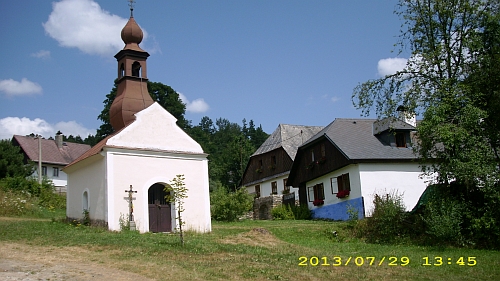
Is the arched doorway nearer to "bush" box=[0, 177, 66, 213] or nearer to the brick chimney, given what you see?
"bush" box=[0, 177, 66, 213]

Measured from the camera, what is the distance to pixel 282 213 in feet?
112

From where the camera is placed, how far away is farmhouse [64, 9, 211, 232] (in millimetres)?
21156

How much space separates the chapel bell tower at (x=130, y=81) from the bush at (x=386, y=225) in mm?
11044

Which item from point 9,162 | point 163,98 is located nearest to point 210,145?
point 163,98

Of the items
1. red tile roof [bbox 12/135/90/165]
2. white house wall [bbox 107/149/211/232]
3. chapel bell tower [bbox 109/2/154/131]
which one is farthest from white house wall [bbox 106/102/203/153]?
red tile roof [bbox 12/135/90/165]

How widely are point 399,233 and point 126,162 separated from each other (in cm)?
1170

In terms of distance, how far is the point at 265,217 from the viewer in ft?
123

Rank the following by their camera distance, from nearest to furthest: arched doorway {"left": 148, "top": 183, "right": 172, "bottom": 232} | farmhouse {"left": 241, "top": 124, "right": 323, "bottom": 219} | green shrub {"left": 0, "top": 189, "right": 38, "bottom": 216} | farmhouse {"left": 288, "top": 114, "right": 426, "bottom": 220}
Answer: arched doorway {"left": 148, "top": 183, "right": 172, "bottom": 232} → green shrub {"left": 0, "top": 189, "right": 38, "bottom": 216} → farmhouse {"left": 288, "top": 114, "right": 426, "bottom": 220} → farmhouse {"left": 241, "top": 124, "right": 323, "bottom": 219}

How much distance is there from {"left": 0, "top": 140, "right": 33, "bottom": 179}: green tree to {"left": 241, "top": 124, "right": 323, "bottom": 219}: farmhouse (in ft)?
57.9

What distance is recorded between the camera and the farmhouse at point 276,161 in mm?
43000

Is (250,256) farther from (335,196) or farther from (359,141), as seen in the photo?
(359,141)

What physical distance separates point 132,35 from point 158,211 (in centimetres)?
845

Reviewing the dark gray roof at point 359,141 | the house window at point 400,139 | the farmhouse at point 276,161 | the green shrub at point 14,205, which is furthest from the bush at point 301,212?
the green shrub at point 14,205

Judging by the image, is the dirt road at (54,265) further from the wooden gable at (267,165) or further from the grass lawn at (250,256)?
the wooden gable at (267,165)
